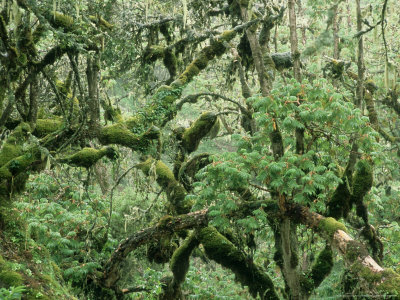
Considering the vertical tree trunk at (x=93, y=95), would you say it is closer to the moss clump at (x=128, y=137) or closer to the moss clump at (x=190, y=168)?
the moss clump at (x=128, y=137)

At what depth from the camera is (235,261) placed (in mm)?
8828

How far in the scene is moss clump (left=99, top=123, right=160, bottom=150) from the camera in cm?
809

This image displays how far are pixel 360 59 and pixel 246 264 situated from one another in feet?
13.9

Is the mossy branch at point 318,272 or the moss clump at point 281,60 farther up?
the moss clump at point 281,60

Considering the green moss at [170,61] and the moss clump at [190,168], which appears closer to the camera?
the moss clump at [190,168]

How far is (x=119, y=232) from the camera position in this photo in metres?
14.4

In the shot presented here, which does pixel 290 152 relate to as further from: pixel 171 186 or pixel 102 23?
pixel 102 23

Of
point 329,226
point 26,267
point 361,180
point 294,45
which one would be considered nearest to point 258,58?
point 294,45

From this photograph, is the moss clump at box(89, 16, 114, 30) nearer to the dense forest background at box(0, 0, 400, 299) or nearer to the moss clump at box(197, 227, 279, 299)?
the dense forest background at box(0, 0, 400, 299)

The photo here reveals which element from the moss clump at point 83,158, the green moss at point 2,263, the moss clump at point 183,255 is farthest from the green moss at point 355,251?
the green moss at point 2,263

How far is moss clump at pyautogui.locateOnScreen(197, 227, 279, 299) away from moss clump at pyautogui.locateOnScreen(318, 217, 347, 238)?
2.07m

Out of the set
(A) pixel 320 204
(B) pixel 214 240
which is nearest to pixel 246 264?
(B) pixel 214 240

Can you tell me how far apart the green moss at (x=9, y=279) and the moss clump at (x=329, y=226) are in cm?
439

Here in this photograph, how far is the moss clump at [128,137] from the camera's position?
8.09m
